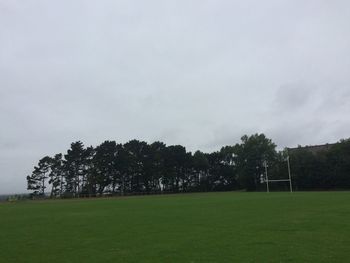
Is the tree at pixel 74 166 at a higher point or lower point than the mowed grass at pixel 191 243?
higher

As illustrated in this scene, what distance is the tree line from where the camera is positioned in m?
101

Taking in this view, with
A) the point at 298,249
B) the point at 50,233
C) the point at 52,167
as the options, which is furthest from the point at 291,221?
the point at 52,167

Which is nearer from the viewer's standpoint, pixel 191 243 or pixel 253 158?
pixel 191 243

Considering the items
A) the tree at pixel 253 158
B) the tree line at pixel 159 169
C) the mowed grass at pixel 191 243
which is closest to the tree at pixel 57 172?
the tree line at pixel 159 169

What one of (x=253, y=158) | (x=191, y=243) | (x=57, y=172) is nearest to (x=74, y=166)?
(x=57, y=172)

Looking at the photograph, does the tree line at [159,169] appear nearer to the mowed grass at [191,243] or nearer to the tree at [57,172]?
the tree at [57,172]

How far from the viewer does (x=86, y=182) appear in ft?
353

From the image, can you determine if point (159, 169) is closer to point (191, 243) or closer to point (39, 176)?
point (39, 176)

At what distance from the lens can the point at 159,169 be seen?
11475 centimetres

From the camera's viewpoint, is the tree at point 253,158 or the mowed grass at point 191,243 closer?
the mowed grass at point 191,243

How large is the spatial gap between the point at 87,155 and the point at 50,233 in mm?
92471

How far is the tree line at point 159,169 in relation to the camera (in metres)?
101

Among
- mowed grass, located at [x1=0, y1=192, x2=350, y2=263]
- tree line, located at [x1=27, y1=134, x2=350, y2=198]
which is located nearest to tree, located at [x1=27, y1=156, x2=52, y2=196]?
tree line, located at [x1=27, y1=134, x2=350, y2=198]

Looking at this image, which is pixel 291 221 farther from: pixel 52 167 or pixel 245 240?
pixel 52 167
